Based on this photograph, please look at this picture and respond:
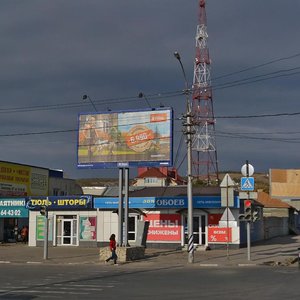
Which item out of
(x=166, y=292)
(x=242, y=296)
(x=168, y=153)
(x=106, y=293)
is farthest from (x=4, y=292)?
(x=168, y=153)

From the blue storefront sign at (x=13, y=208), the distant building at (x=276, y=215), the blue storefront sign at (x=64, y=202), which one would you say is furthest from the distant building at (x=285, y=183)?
the blue storefront sign at (x=64, y=202)

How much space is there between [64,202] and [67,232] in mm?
2544

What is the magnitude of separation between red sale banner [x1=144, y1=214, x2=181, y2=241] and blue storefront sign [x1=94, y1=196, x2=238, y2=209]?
3.30ft

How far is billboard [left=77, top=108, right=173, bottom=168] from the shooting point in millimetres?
34156

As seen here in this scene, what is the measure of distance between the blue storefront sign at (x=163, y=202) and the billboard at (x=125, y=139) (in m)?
5.88

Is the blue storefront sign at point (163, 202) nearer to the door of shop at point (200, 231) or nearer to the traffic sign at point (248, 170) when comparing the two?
the door of shop at point (200, 231)

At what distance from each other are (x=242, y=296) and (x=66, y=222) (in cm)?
3077

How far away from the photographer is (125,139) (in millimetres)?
34938

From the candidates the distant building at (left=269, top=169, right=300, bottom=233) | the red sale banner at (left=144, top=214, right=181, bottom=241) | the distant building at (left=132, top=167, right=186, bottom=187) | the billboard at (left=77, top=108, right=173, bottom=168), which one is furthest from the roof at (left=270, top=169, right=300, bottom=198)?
the billboard at (left=77, top=108, right=173, bottom=168)

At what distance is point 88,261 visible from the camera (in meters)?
30.8

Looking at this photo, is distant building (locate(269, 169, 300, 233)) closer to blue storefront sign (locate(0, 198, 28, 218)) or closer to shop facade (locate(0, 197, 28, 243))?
shop facade (locate(0, 197, 28, 243))

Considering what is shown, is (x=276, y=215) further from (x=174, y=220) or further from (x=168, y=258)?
(x=168, y=258)

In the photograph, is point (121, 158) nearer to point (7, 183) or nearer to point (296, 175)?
point (7, 183)

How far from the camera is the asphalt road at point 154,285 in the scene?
14.8 meters
